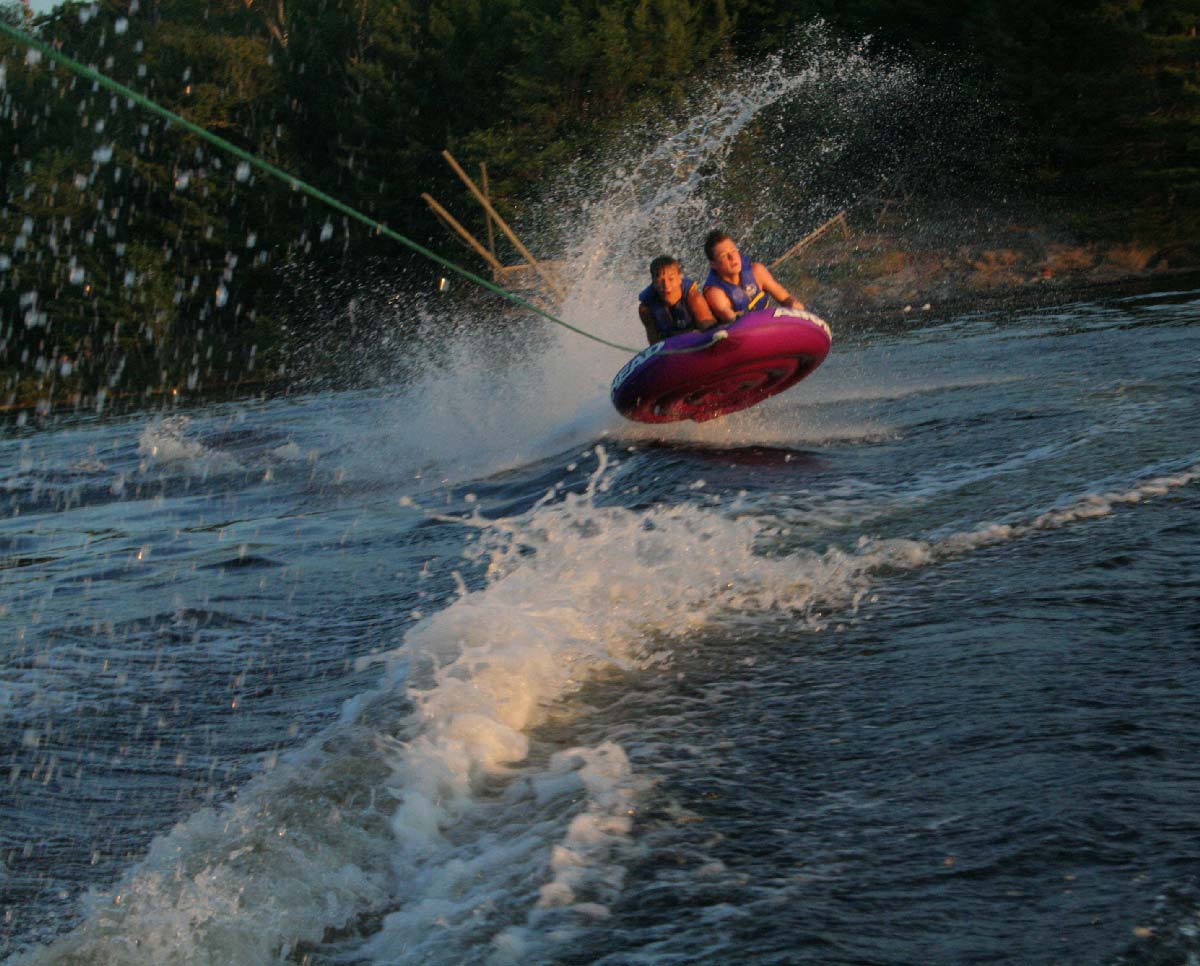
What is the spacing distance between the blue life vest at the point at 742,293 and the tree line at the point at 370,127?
19.8m

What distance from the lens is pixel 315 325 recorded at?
40000 millimetres

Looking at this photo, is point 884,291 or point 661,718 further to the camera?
point 884,291

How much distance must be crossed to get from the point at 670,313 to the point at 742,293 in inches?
22.6

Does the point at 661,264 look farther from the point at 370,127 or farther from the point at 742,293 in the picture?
the point at 370,127

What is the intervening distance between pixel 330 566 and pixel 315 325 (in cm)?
3349

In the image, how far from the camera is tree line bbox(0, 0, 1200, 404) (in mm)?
28891

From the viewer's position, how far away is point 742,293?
9922 millimetres

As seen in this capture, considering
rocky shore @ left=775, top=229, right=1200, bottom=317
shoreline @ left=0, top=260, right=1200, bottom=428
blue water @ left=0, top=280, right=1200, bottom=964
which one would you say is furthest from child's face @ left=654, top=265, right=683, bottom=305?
rocky shore @ left=775, top=229, right=1200, bottom=317

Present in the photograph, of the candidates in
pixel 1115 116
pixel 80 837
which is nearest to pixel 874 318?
pixel 1115 116

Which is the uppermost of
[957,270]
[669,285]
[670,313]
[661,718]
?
[669,285]

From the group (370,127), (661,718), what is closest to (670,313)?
(661,718)

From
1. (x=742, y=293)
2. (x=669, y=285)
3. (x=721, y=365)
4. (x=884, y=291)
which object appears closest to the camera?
(x=721, y=365)

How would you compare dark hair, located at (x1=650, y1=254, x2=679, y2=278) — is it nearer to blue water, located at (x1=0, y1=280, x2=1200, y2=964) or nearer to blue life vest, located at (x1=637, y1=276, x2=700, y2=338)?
blue life vest, located at (x1=637, y1=276, x2=700, y2=338)

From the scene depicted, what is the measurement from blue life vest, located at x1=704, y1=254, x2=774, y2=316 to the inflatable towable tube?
368 mm
